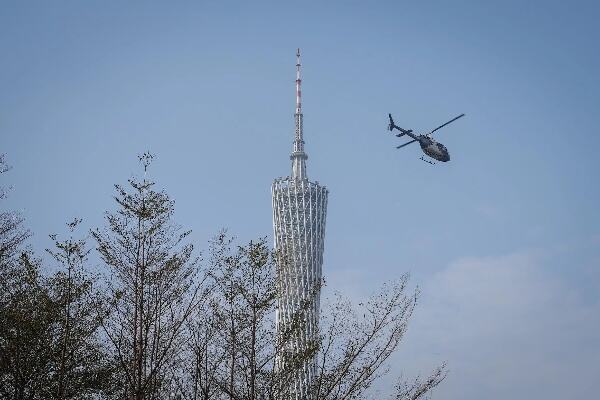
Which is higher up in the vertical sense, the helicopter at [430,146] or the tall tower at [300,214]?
the tall tower at [300,214]

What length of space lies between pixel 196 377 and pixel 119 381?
4.72 metres

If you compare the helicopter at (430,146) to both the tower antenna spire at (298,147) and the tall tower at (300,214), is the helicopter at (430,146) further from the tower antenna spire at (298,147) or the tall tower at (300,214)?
the tower antenna spire at (298,147)

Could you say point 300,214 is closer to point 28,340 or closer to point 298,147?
point 298,147

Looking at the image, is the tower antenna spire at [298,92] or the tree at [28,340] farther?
the tower antenna spire at [298,92]

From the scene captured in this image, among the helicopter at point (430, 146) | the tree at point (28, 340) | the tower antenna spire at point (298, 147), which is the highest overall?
the tower antenna spire at point (298, 147)

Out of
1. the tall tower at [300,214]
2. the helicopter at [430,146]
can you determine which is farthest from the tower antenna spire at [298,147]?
the helicopter at [430,146]

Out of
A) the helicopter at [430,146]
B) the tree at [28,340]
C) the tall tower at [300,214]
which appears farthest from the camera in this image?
the tall tower at [300,214]

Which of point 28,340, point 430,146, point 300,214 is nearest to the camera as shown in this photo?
point 28,340

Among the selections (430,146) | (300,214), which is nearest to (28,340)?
(430,146)

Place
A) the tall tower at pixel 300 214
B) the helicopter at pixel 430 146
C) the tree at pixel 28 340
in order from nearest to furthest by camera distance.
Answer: the tree at pixel 28 340, the helicopter at pixel 430 146, the tall tower at pixel 300 214

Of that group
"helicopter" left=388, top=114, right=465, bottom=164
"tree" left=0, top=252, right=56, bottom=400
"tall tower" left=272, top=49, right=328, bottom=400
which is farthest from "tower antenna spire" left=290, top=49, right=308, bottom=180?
"tree" left=0, top=252, right=56, bottom=400

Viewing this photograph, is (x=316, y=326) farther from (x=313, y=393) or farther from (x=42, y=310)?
(x=42, y=310)

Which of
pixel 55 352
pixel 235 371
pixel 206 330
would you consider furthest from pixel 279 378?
pixel 55 352

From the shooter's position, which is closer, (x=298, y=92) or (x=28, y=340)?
(x=28, y=340)
